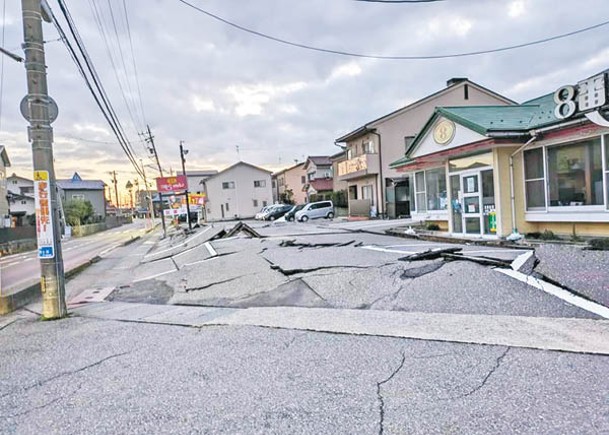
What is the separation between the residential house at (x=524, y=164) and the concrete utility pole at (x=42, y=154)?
10.1 meters

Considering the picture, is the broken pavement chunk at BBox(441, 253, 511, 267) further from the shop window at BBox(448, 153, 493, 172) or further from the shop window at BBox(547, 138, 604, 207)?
the shop window at BBox(448, 153, 493, 172)

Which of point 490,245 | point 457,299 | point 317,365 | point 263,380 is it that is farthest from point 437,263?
point 263,380

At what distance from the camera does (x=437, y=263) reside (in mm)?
8164

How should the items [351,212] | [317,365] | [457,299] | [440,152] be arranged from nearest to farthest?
[317,365]
[457,299]
[440,152]
[351,212]

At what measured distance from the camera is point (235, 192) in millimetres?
63875

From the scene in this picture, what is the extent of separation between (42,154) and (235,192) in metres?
57.5

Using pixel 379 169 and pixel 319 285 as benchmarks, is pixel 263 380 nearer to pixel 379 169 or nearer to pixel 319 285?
pixel 319 285

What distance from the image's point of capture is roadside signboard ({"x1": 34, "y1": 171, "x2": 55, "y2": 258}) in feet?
22.0

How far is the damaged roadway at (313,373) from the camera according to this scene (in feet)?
10.2

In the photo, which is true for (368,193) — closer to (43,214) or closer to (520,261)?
(520,261)

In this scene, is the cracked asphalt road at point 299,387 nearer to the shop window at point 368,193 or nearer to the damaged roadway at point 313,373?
the damaged roadway at point 313,373

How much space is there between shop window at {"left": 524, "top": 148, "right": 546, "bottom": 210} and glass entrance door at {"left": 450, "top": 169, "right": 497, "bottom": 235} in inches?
34.9

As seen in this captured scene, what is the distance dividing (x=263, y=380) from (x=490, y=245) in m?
8.99

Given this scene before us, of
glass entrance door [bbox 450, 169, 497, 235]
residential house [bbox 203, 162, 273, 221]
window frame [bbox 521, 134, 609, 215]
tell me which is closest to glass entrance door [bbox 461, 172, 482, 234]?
glass entrance door [bbox 450, 169, 497, 235]
